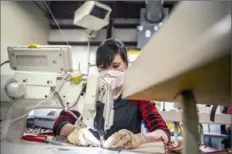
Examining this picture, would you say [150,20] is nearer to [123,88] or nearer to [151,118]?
[151,118]

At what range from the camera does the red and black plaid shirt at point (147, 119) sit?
1.42 m

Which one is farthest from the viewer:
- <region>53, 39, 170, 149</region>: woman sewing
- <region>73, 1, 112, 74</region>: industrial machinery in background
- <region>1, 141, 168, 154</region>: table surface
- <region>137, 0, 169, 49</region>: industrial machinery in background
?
<region>137, 0, 169, 49</region>: industrial machinery in background

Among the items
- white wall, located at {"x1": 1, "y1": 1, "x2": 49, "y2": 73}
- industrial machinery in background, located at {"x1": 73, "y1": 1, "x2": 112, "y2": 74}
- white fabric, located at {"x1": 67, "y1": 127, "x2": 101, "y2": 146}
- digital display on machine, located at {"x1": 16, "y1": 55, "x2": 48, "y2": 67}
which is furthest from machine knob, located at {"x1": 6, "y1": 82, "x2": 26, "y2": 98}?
industrial machinery in background, located at {"x1": 73, "y1": 1, "x2": 112, "y2": 74}

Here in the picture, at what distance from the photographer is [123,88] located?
26.4 inches

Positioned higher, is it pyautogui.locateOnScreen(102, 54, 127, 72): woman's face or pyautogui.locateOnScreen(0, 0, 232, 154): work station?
pyautogui.locateOnScreen(102, 54, 127, 72): woman's face

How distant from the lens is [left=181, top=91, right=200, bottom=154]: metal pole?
0.50 m

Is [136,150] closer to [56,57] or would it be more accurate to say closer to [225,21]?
[56,57]

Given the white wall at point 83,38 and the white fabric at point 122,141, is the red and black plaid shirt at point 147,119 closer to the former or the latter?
the white fabric at point 122,141

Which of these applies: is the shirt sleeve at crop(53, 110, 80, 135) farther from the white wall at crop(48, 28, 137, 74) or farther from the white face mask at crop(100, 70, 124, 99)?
the white wall at crop(48, 28, 137, 74)

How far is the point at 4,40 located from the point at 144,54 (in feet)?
9.22

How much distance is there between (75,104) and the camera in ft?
3.57

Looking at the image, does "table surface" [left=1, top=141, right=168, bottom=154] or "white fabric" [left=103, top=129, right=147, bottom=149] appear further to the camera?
"white fabric" [left=103, top=129, right=147, bottom=149]

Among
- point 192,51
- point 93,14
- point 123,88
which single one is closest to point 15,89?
point 123,88

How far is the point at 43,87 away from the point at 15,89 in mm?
121
